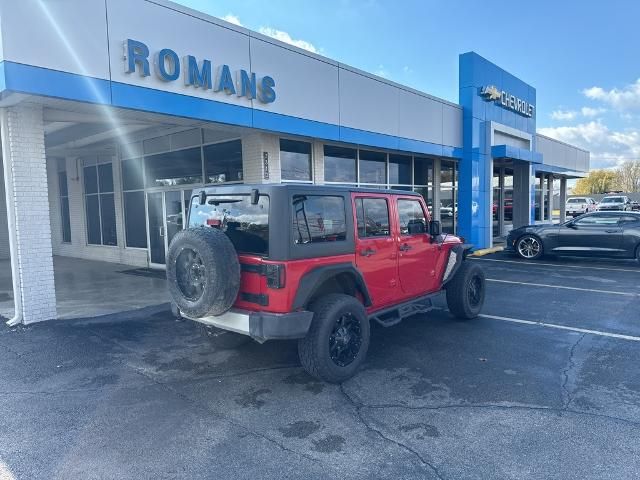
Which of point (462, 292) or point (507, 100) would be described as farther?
point (507, 100)

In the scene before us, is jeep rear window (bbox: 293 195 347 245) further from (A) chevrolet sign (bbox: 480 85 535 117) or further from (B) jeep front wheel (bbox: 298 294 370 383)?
(A) chevrolet sign (bbox: 480 85 535 117)

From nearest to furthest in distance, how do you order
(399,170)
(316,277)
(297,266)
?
(297,266) → (316,277) → (399,170)

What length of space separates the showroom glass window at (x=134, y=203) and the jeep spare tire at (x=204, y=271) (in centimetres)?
878

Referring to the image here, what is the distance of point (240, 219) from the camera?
466 centimetres

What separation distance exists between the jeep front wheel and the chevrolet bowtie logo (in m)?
13.4

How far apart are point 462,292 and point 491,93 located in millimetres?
11759

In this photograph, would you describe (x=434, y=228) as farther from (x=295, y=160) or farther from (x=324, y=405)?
(x=295, y=160)

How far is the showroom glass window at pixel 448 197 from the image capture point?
16.0m

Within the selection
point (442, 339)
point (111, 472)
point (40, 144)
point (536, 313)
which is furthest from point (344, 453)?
point (40, 144)

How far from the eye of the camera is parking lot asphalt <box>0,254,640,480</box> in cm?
316

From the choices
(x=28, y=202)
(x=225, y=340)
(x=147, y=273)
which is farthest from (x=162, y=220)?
(x=225, y=340)

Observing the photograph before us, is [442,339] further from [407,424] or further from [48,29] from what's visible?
[48,29]

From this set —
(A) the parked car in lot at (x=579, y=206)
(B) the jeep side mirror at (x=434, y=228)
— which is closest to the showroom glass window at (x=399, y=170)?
(B) the jeep side mirror at (x=434, y=228)

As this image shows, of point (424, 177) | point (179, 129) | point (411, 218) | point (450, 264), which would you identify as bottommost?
point (450, 264)
